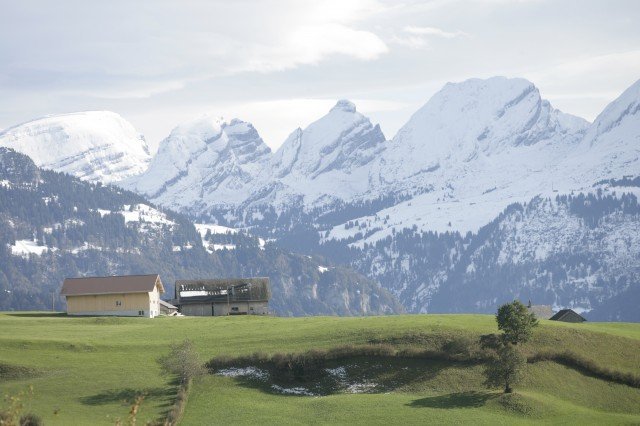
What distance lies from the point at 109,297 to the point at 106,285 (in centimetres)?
184

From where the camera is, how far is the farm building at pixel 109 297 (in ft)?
476

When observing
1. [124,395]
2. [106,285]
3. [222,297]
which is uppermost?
[106,285]

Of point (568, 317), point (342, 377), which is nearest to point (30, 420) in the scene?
point (342, 377)

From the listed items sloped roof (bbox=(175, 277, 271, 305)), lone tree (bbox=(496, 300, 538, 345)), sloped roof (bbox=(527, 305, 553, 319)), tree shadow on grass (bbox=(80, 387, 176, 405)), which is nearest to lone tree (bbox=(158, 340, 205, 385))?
tree shadow on grass (bbox=(80, 387, 176, 405))

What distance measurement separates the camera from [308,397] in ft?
301

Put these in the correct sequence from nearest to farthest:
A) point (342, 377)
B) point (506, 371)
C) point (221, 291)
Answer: point (506, 371) → point (342, 377) → point (221, 291)

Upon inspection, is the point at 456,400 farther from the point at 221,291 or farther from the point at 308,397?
the point at 221,291

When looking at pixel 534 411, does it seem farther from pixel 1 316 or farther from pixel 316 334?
pixel 1 316

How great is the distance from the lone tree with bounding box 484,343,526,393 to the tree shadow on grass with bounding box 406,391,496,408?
52.1 inches

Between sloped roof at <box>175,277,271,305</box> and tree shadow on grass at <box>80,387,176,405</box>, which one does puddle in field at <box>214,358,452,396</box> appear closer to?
tree shadow on grass at <box>80,387,176,405</box>

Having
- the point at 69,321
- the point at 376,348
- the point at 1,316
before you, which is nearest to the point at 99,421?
the point at 376,348

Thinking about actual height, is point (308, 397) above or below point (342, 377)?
below

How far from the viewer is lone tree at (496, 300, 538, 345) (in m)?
97.2

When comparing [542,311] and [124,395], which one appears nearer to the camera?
[124,395]
